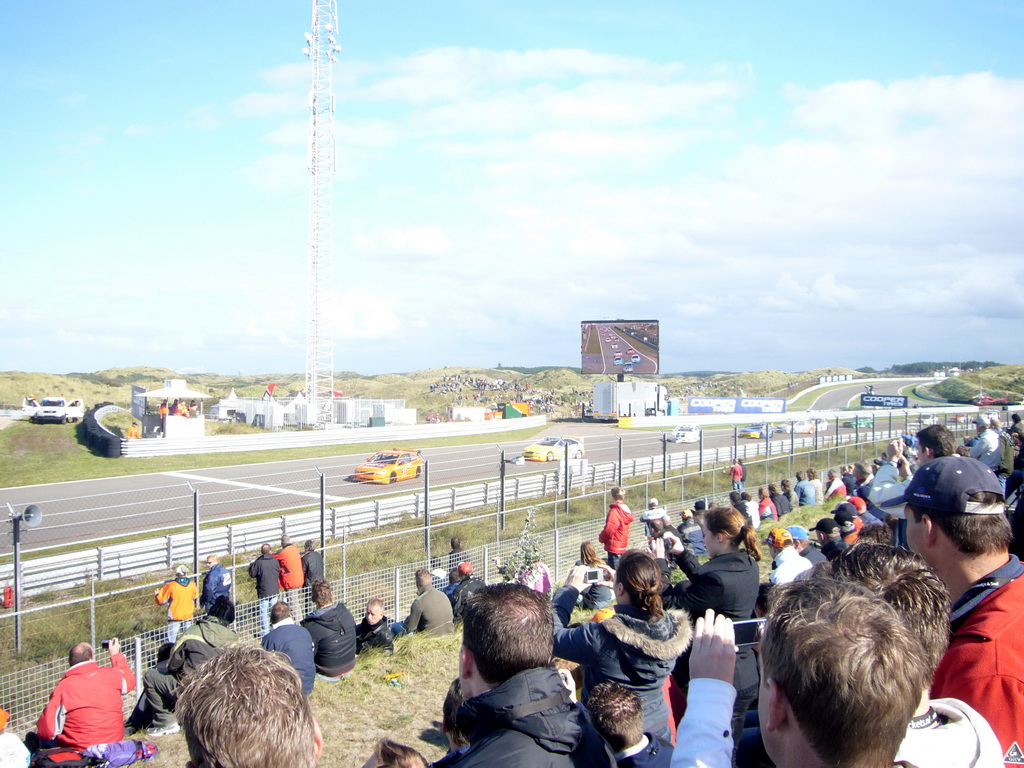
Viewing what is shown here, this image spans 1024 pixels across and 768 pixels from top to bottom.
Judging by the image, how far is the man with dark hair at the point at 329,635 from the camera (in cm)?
747

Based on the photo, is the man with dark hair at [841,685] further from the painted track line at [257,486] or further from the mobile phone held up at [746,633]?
the painted track line at [257,486]

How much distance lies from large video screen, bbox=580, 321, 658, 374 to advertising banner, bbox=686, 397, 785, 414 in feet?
23.7

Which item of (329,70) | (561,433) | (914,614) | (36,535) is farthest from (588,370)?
(914,614)

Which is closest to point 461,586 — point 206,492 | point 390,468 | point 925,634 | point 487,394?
point 925,634

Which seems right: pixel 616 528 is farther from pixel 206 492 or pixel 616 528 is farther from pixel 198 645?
pixel 206 492

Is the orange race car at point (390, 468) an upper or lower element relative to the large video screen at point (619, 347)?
lower

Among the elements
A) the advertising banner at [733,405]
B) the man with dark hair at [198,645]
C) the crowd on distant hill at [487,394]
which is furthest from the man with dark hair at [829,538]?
the crowd on distant hill at [487,394]

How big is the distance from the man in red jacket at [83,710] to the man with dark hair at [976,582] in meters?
6.07

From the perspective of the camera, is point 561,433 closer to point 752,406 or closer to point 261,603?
point 752,406

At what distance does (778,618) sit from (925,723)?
47cm

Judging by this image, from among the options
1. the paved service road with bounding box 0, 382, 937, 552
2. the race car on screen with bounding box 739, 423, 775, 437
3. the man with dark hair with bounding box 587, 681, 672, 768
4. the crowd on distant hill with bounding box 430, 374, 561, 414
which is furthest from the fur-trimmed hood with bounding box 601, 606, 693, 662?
the crowd on distant hill with bounding box 430, 374, 561, 414

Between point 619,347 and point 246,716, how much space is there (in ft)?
193

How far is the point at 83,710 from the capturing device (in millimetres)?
5918

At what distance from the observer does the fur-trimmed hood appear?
3.73 meters
